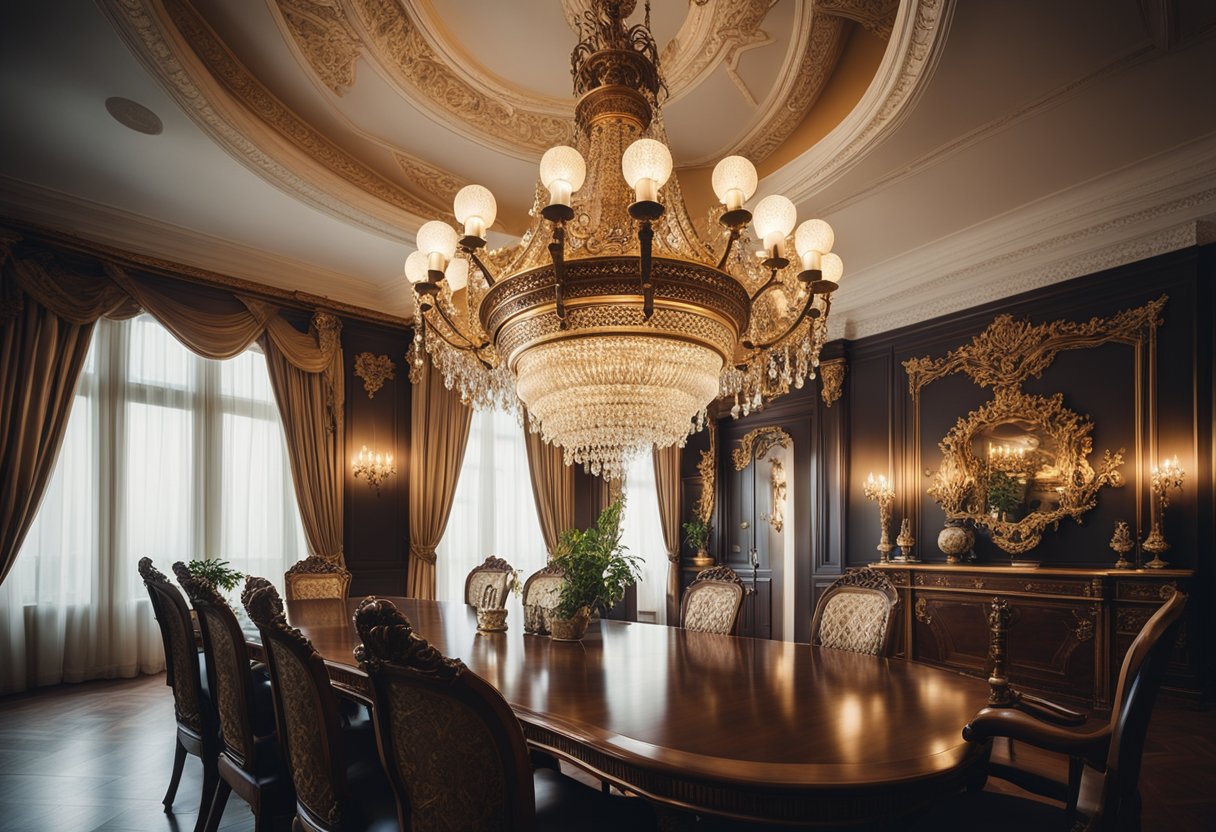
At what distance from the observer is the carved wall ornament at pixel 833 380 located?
616cm

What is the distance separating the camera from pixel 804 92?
12.9ft

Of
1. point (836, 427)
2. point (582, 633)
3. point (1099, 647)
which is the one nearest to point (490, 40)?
point (582, 633)

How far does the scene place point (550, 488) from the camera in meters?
7.46

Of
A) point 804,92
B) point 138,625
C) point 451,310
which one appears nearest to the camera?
point 451,310

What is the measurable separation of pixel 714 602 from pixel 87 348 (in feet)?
14.7

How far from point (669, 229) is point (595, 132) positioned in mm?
553

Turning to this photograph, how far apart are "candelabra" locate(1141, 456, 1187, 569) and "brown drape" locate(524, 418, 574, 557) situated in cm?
497

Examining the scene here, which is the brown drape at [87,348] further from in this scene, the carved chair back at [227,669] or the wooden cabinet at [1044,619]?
the wooden cabinet at [1044,619]

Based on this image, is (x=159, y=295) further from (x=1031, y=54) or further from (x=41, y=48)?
(x=1031, y=54)

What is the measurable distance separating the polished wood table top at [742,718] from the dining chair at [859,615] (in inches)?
8.2

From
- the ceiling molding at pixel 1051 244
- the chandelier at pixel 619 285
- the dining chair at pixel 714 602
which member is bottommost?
the dining chair at pixel 714 602

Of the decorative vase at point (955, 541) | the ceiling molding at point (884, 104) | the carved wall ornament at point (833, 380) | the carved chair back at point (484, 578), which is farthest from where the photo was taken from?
the carved wall ornament at point (833, 380)

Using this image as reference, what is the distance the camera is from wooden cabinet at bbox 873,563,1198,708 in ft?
13.3

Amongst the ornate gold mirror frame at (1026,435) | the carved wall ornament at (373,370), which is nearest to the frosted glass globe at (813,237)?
the ornate gold mirror frame at (1026,435)
